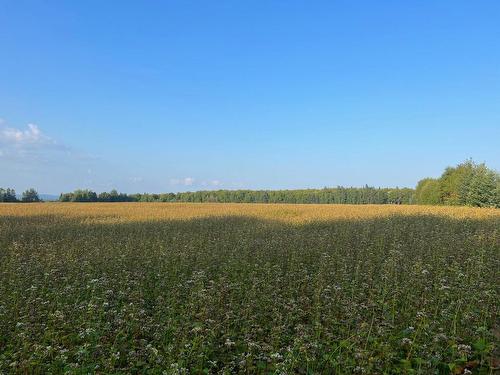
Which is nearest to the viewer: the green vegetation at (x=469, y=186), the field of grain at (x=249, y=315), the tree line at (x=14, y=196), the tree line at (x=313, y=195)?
the field of grain at (x=249, y=315)

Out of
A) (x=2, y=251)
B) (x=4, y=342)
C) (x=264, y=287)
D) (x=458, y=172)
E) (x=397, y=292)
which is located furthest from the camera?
(x=458, y=172)

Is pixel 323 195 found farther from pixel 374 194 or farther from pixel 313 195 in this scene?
pixel 374 194

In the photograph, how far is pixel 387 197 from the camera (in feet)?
448

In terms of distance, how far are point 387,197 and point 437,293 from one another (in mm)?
137545

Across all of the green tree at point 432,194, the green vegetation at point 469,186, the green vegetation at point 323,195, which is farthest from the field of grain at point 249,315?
the green vegetation at point 323,195

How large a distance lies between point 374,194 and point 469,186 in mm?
82817

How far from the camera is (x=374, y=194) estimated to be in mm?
137500

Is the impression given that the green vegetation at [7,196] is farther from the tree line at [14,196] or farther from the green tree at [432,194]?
the green tree at [432,194]

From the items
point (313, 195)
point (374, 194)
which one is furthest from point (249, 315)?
point (374, 194)

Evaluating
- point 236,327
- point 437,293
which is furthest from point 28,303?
point 437,293

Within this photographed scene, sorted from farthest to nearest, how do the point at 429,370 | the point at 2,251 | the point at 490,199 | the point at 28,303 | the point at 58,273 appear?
the point at 490,199, the point at 2,251, the point at 58,273, the point at 28,303, the point at 429,370

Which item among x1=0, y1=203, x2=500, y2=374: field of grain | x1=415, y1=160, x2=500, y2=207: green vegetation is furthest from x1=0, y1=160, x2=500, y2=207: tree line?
x1=0, y1=203, x2=500, y2=374: field of grain

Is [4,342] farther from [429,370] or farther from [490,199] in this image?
[490,199]

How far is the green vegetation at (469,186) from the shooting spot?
173 feet
